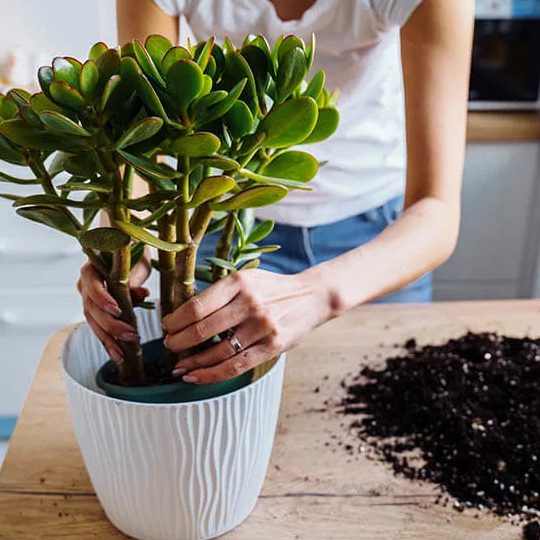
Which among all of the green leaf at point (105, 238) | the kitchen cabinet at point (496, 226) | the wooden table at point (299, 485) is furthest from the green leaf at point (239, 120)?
the kitchen cabinet at point (496, 226)

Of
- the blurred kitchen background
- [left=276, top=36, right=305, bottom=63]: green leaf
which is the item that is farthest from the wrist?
the blurred kitchen background

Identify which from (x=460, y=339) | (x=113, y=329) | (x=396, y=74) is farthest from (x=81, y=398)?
(x=396, y=74)

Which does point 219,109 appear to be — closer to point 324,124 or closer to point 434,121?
point 324,124

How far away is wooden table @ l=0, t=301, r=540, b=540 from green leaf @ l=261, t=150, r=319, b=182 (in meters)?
0.30

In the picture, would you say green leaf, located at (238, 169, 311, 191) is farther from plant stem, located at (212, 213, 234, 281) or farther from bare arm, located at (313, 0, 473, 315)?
bare arm, located at (313, 0, 473, 315)

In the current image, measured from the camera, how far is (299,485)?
27.6 inches

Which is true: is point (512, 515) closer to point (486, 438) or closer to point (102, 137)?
point (486, 438)

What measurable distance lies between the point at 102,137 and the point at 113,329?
189 mm

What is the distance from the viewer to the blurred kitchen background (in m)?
1.75

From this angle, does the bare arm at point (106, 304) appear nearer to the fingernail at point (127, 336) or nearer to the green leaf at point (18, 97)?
the fingernail at point (127, 336)

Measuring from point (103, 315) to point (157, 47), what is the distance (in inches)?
9.2

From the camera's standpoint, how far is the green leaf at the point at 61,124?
45 cm

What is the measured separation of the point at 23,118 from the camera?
49cm

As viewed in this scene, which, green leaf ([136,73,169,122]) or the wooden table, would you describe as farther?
the wooden table
